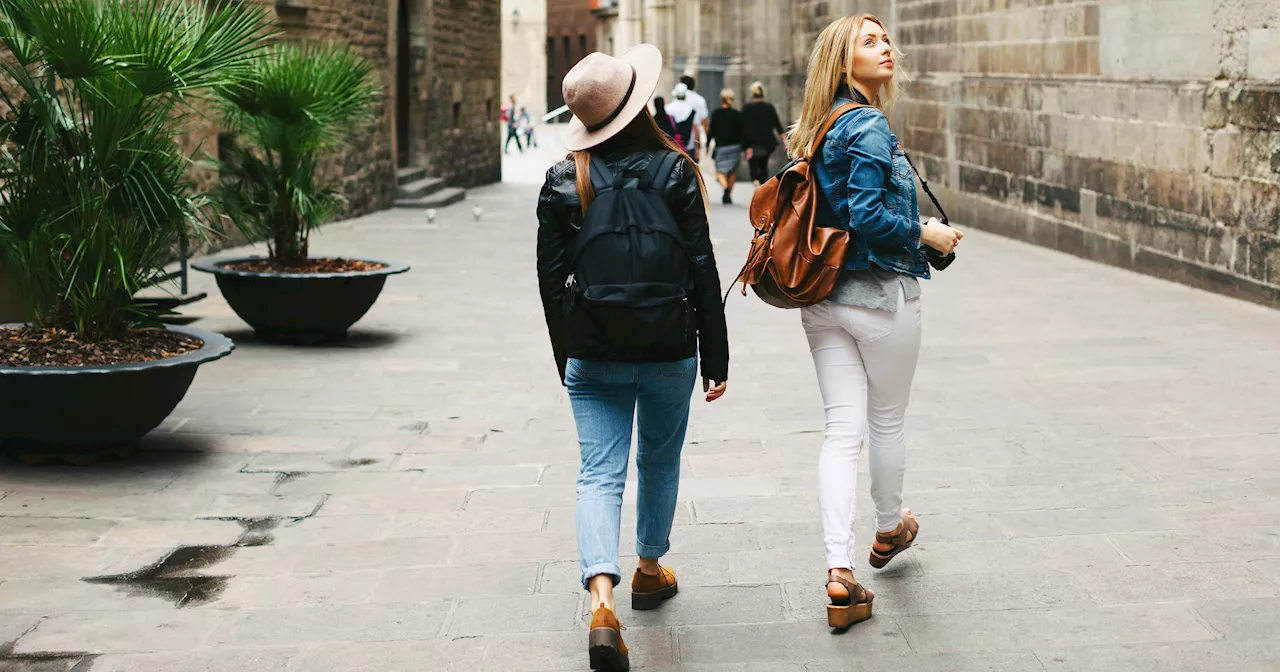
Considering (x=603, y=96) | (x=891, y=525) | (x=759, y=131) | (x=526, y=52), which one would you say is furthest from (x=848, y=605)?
(x=526, y=52)

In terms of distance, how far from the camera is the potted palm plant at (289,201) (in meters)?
9.25

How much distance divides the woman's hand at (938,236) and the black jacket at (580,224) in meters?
0.59

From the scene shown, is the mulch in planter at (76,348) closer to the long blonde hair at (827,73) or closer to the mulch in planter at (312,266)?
the mulch in planter at (312,266)

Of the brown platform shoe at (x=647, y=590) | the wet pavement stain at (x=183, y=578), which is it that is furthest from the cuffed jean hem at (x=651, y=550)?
the wet pavement stain at (x=183, y=578)

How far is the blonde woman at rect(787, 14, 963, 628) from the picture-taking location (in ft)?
13.9

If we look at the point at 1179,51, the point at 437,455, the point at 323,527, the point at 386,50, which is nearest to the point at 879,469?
the point at 323,527

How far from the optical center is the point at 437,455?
21.9 feet

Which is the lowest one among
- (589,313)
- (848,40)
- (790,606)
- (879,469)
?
(790,606)

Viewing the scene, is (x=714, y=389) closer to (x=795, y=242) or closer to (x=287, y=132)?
(x=795, y=242)

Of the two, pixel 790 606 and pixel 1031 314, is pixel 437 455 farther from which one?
pixel 1031 314

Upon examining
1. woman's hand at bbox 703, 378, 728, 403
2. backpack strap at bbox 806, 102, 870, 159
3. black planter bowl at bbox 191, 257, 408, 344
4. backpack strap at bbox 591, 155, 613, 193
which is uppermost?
backpack strap at bbox 806, 102, 870, 159

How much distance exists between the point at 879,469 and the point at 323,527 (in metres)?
1.95

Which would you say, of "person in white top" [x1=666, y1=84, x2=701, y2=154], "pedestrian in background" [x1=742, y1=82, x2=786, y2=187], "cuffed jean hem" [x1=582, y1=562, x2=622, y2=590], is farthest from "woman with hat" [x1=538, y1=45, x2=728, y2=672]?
"pedestrian in background" [x1=742, y1=82, x2=786, y2=187]

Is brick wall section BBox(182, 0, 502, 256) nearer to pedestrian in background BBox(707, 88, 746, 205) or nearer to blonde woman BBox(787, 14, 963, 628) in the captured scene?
pedestrian in background BBox(707, 88, 746, 205)
